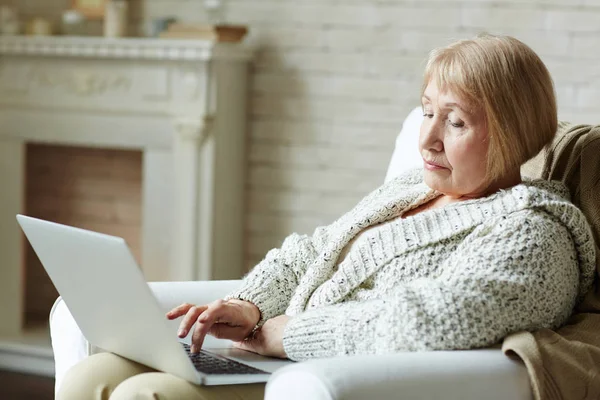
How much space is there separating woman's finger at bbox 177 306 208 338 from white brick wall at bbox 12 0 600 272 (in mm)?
1988

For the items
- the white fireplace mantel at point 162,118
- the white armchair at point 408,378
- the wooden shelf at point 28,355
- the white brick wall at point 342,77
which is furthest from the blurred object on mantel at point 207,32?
the white armchair at point 408,378

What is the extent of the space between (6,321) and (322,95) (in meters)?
1.61

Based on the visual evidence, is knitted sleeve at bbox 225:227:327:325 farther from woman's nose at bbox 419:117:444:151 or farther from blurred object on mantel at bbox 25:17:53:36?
blurred object on mantel at bbox 25:17:53:36

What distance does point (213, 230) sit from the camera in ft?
12.2

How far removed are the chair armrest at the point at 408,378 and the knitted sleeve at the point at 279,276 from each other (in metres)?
0.53

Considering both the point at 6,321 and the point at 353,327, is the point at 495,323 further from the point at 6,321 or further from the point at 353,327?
the point at 6,321

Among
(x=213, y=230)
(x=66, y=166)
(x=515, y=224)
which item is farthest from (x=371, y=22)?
(x=515, y=224)

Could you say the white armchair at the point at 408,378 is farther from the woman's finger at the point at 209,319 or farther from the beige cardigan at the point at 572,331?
the woman's finger at the point at 209,319

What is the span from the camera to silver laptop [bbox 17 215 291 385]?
143 centimetres

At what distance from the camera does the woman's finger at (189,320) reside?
5.65ft

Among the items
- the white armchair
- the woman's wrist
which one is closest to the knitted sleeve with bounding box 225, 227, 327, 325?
the woman's wrist

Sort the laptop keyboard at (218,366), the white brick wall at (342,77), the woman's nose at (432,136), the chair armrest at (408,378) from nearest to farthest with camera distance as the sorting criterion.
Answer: the chair armrest at (408,378), the laptop keyboard at (218,366), the woman's nose at (432,136), the white brick wall at (342,77)

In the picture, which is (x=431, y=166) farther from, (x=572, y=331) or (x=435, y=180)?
(x=572, y=331)

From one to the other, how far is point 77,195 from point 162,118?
712mm
